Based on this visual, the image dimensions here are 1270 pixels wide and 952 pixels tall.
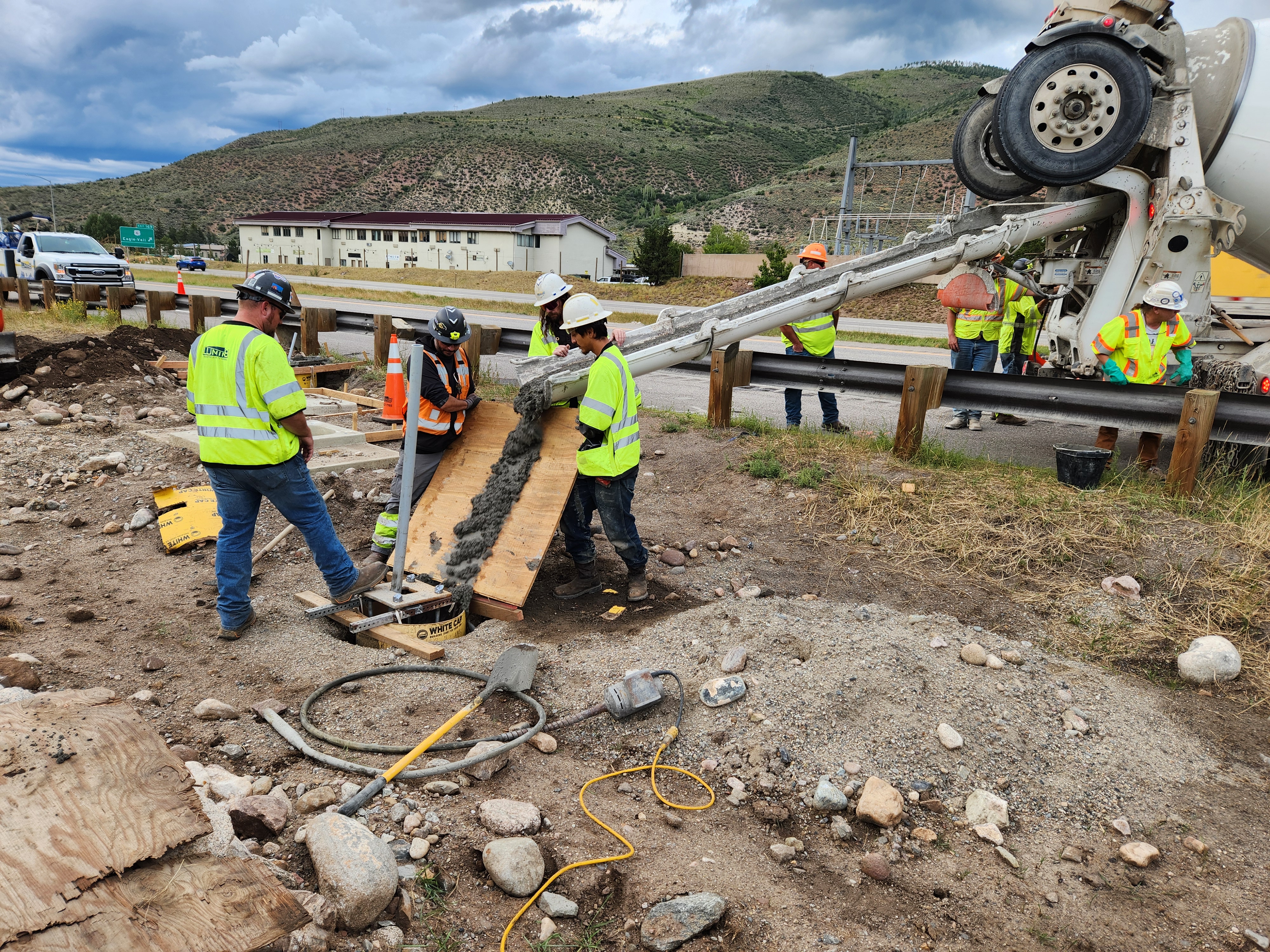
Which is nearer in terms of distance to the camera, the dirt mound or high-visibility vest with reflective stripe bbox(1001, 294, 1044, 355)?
high-visibility vest with reflective stripe bbox(1001, 294, 1044, 355)

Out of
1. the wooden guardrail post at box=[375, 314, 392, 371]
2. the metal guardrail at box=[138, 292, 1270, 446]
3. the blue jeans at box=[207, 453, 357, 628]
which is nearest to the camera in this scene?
the blue jeans at box=[207, 453, 357, 628]

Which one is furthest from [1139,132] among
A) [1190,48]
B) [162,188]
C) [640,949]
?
[162,188]

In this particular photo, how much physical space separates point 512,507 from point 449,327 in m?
1.24

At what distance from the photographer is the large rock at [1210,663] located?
162 inches

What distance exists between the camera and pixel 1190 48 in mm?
6172

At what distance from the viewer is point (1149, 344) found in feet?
20.0

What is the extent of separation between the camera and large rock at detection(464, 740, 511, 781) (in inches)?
130

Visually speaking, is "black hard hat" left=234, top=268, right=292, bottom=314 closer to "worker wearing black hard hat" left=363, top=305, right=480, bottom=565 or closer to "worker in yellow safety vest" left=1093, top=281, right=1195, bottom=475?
"worker wearing black hard hat" left=363, top=305, right=480, bottom=565

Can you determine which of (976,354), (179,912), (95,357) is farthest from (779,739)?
(95,357)

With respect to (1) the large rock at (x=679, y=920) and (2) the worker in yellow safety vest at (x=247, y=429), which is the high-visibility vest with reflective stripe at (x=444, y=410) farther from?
(1) the large rock at (x=679, y=920)

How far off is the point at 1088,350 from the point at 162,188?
11767 centimetres

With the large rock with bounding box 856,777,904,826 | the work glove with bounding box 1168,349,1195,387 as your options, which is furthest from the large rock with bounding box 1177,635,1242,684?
the work glove with bounding box 1168,349,1195,387

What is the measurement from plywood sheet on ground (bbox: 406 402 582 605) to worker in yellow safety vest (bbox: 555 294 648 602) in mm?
188

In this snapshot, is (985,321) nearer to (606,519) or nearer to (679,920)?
(606,519)
